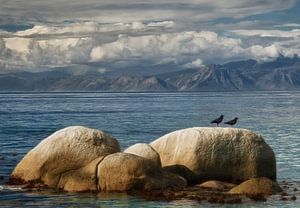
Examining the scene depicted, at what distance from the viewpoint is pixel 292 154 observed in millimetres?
42375

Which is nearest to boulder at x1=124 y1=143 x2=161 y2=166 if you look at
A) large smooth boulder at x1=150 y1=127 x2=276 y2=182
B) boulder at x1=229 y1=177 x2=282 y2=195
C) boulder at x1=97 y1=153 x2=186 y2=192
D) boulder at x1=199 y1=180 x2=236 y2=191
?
boulder at x1=97 y1=153 x2=186 y2=192

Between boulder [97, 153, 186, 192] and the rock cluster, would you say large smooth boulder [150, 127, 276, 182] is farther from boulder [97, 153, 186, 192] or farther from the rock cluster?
boulder [97, 153, 186, 192]

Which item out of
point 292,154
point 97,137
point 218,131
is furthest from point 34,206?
point 292,154

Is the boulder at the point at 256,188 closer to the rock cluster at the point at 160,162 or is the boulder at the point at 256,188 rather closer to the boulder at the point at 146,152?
the rock cluster at the point at 160,162

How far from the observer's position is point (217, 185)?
28422 millimetres

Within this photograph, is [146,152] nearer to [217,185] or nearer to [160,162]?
[160,162]

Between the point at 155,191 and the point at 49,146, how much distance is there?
6.15m

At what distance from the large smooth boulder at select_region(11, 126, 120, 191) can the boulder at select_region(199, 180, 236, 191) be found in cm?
494

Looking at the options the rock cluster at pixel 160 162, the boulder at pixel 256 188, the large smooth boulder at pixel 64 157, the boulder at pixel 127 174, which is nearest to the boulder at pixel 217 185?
Answer: the rock cluster at pixel 160 162

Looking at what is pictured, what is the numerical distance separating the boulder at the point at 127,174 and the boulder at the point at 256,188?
137 inches

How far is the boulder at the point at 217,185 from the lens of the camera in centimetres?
2810

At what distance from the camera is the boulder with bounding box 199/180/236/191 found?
92.2 ft

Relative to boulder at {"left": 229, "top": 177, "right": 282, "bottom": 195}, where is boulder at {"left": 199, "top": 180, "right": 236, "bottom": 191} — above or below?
below

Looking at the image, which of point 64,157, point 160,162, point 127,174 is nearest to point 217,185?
point 160,162
